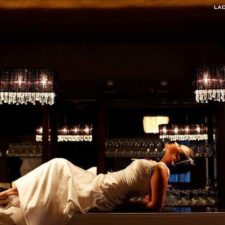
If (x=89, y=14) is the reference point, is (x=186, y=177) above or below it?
below

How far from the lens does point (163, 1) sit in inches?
132

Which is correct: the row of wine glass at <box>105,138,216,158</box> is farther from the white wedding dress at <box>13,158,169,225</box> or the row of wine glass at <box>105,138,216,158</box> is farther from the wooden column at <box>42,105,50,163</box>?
the white wedding dress at <box>13,158,169,225</box>

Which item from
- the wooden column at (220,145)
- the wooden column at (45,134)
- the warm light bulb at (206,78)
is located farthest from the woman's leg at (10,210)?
the wooden column at (220,145)

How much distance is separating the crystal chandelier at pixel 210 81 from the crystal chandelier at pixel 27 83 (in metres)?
1.44

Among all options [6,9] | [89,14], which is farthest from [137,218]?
[6,9]

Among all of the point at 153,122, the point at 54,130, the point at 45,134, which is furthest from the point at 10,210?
the point at 153,122

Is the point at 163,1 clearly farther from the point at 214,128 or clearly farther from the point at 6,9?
the point at 214,128

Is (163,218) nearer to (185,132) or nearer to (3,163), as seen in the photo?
(185,132)

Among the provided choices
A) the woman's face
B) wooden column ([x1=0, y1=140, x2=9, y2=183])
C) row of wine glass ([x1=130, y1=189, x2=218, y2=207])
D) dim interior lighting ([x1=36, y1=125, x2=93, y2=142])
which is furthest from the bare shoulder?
wooden column ([x1=0, y1=140, x2=9, y2=183])

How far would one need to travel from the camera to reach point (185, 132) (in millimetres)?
5160

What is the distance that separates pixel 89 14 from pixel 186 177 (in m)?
2.40

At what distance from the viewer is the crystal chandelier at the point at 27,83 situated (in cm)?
455

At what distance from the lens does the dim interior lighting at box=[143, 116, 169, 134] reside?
527cm

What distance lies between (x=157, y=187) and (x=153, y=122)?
5.56ft
